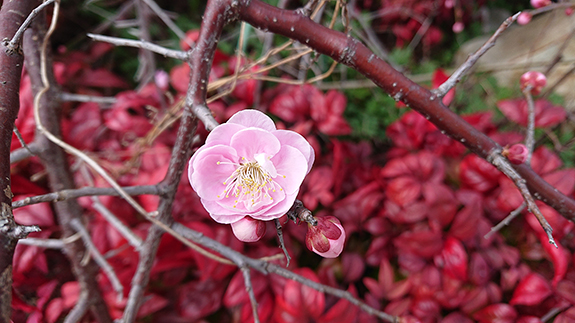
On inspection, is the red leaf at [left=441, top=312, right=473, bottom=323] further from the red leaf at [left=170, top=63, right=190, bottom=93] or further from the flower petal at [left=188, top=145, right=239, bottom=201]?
the red leaf at [left=170, top=63, right=190, bottom=93]

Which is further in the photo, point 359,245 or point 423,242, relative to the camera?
point 359,245

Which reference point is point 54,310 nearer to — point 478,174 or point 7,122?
point 7,122

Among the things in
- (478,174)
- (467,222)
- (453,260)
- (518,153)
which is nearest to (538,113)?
(478,174)

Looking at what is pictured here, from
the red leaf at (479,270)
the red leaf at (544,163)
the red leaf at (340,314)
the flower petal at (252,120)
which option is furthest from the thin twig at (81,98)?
the red leaf at (544,163)

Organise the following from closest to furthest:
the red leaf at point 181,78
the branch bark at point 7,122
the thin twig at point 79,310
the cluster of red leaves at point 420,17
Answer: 1. the branch bark at point 7,122
2. the thin twig at point 79,310
3. the red leaf at point 181,78
4. the cluster of red leaves at point 420,17

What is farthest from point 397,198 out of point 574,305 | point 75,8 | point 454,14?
point 75,8

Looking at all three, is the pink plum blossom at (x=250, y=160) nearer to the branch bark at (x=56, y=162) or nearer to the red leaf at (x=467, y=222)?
the branch bark at (x=56, y=162)
